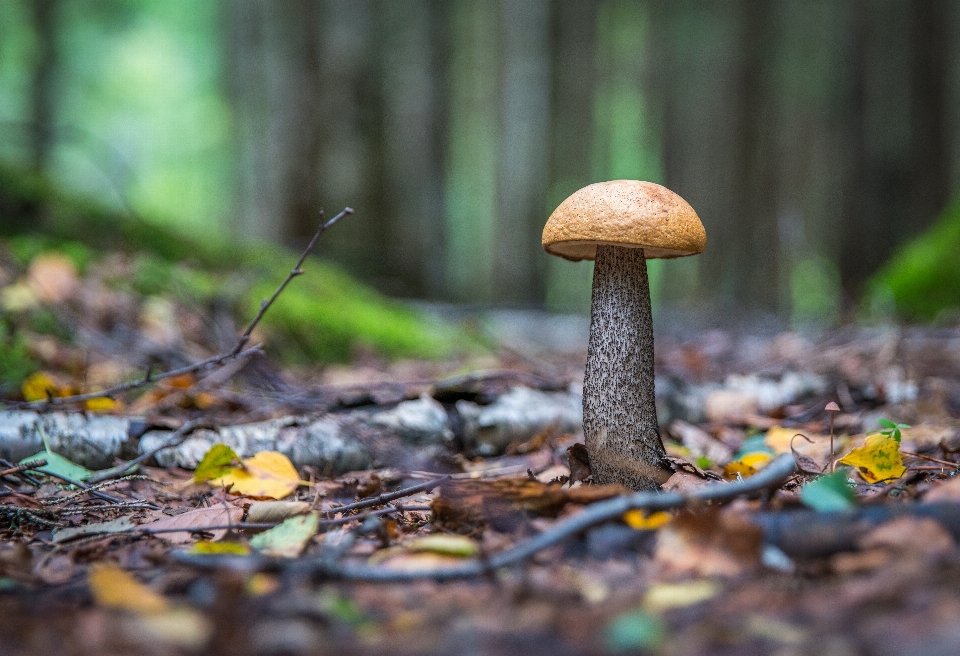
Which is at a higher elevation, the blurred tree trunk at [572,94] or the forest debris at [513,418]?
the blurred tree trunk at [572,94]

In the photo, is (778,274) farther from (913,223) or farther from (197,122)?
(197,122)

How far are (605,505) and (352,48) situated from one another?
30.8 feet

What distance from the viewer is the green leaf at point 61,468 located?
6.80ft

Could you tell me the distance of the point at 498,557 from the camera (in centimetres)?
128

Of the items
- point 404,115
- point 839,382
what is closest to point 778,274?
point 404,115

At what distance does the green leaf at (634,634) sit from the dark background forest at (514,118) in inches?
141

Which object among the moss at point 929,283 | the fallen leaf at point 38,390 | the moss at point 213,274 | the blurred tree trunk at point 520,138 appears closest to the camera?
the fallen leaf at point 38,390

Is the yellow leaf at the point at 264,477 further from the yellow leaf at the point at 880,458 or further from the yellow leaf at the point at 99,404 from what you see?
the yellow leaf at the point at 880,458

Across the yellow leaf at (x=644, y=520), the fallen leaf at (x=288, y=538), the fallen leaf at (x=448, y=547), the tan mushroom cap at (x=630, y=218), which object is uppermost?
the tan mushroom cap at (x=630, y=218)

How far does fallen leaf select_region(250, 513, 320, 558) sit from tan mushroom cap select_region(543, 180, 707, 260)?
1060mm

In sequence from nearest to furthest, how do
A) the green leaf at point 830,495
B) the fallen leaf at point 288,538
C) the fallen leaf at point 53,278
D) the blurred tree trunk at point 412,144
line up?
the green leaf at point 830,495
the fallen leaf at point 288,538
the fallen leaf at point 53,278
the blurred tree trunk at point 412,144

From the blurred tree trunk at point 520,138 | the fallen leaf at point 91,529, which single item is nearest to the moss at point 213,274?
the fallen leaf at point 91,529

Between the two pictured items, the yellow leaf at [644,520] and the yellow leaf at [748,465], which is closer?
the yellow leaf at [644,520]

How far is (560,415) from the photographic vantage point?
300cm
